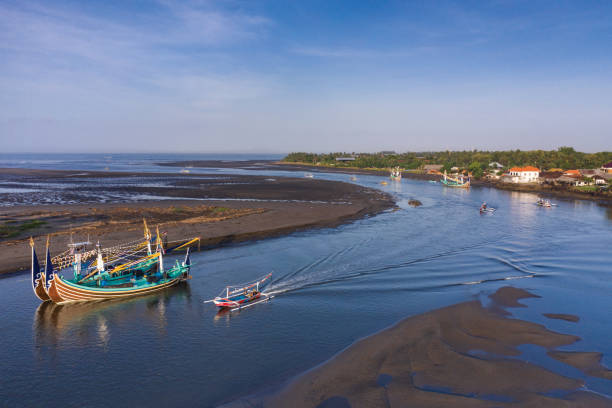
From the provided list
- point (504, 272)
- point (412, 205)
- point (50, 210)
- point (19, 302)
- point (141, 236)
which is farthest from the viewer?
point (412, 205)

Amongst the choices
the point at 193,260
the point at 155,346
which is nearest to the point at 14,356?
the point at 155,346

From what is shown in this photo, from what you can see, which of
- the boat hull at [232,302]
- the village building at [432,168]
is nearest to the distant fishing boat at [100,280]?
the boat hull at [232,302]

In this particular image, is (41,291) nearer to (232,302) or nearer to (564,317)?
(232,302)

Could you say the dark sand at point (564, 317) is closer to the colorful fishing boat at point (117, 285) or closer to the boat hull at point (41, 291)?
the colorful fishing boat at point (117, 285)

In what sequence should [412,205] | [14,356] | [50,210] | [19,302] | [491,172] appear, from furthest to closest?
[491,172] → [412,205] → [50,210] → [19,302] → [14,356]

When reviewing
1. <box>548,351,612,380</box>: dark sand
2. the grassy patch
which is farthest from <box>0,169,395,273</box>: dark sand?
<box>548,351,612,380</box>: dark sand

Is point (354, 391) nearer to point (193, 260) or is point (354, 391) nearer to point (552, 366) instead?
point (552, 366)
